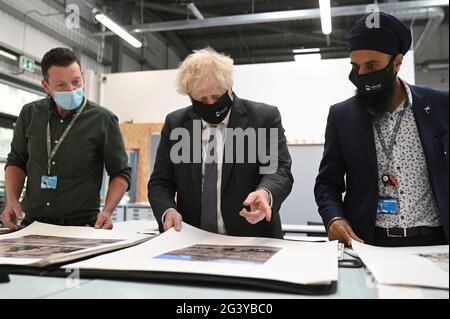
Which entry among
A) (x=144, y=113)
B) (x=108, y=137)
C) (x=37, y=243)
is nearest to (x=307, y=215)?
(x=144, y=113)

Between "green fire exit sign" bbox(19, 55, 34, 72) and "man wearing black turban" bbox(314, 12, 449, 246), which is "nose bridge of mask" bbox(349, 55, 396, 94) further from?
"green fire exit sign" bbox(19, 55, 34, 72)

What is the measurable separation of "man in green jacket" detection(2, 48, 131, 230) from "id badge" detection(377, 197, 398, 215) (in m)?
0.91

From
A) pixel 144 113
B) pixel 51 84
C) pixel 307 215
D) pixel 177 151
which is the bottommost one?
pixel 307 215

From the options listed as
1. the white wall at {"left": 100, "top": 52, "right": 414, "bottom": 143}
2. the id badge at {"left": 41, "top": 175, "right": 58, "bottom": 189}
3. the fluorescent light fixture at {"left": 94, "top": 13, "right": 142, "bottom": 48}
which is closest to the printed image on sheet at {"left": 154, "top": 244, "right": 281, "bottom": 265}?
the id badge at {"left": 41, "top": 175, "right": 58, "bottom": 189}

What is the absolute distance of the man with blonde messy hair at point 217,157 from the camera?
1276mm

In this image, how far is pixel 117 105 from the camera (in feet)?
22.1

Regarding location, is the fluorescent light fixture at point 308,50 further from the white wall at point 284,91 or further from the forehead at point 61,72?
the forehead at point 61,72

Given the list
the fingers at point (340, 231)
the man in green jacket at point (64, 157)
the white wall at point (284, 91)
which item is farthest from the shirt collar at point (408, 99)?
the white wall at point (284, 91)

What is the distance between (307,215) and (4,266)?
4792 millimetres

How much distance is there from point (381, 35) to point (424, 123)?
270 millimetres

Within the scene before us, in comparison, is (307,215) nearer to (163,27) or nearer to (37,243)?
(163,27)

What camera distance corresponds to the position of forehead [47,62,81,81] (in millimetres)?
1469

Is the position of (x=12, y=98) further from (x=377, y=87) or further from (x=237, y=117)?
(x=377, y=87)

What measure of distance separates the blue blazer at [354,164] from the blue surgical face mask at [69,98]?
95 centimetres
